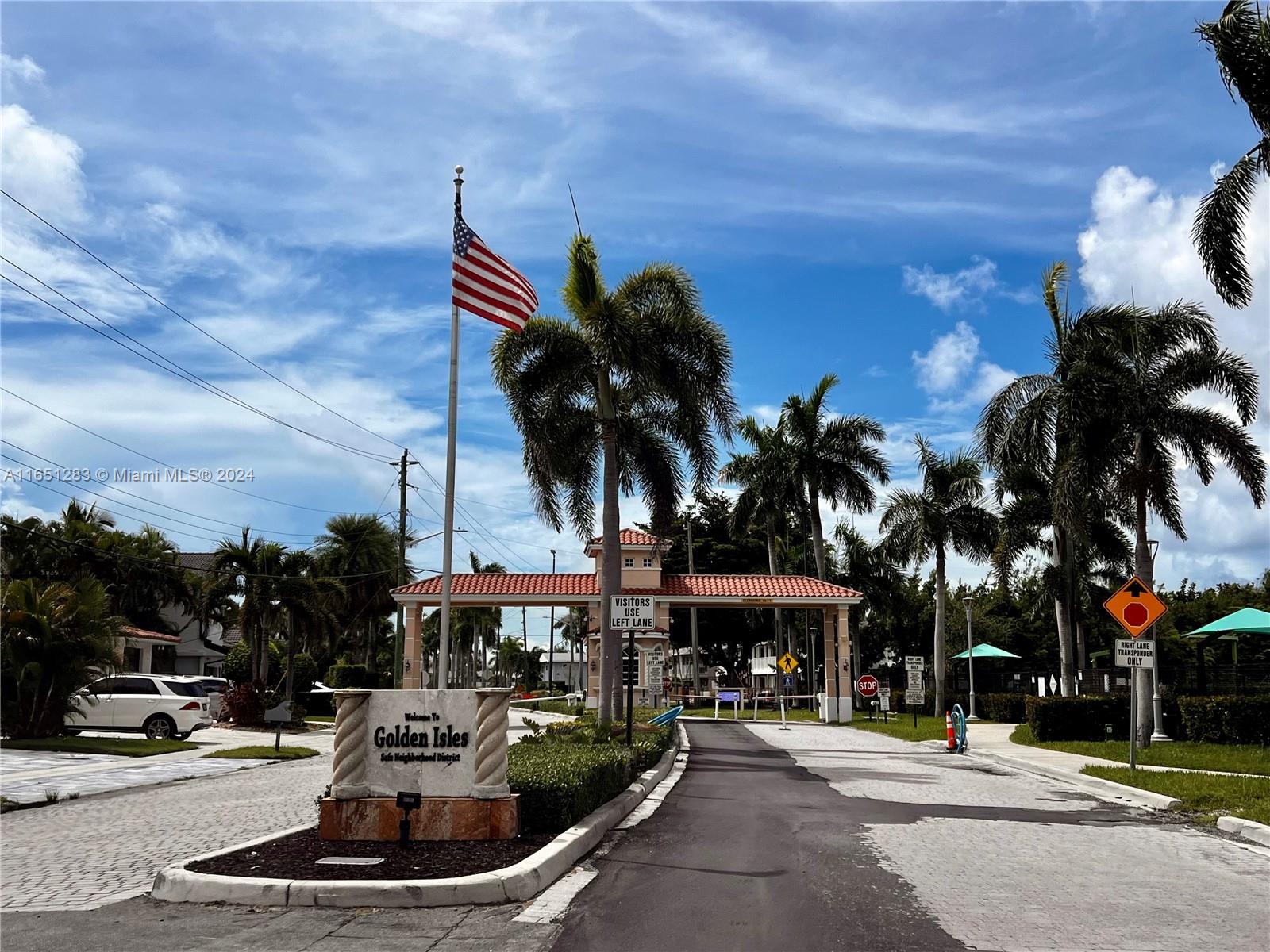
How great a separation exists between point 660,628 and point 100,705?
2276 centimetres

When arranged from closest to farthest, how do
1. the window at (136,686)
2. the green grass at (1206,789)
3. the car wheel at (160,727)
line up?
the green grass at (1206,789), the car wheel at (160,727), the window at (136,686)

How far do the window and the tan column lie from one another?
10.1 metres

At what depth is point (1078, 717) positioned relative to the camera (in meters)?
25.5

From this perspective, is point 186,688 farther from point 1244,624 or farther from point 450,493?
point 1244,624

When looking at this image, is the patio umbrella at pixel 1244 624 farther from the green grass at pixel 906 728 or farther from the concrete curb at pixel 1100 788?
the concrete curb at pixel 1100 788

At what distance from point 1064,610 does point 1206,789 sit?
1967 cm

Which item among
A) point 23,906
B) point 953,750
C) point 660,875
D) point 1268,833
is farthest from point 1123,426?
point 23,906

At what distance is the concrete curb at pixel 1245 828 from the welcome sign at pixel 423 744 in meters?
7.96

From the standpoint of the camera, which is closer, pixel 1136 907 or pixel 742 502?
pixel 1136 907

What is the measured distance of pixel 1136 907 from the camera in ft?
25.2

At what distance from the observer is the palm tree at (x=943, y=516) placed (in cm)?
4444

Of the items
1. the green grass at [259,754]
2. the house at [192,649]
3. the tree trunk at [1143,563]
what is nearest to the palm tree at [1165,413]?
the tree trunk at [1143,563]

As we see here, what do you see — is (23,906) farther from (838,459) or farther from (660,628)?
(838,459)

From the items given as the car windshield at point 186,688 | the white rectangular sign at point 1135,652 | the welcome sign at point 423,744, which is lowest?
the car windshield at point 186,688
